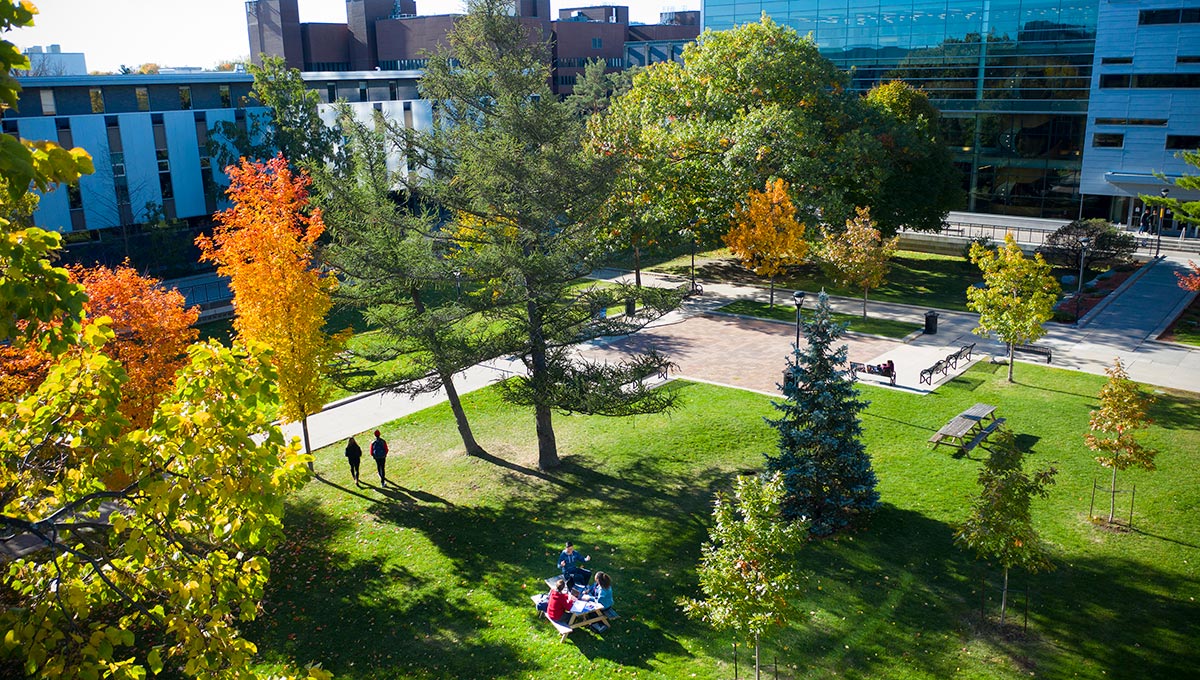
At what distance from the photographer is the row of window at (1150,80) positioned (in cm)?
4944

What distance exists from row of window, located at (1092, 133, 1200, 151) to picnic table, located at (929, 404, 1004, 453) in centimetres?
3603

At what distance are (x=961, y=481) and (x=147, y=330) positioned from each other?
1768 centimetres

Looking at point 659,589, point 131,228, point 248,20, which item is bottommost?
point 659,589

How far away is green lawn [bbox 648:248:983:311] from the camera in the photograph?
38750mm

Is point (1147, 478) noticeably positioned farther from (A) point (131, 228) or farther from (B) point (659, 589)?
(A) point (131, 228)

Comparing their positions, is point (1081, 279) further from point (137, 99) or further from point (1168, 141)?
→ point (137, 99)

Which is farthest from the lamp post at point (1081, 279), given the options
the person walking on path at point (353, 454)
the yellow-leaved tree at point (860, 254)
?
the person walking on path at point (353, 454)

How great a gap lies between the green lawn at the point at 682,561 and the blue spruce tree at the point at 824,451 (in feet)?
2.62

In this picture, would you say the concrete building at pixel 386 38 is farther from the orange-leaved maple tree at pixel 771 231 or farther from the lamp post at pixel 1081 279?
the lamp post at pixel 1081 279

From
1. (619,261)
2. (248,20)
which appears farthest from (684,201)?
(248,20)

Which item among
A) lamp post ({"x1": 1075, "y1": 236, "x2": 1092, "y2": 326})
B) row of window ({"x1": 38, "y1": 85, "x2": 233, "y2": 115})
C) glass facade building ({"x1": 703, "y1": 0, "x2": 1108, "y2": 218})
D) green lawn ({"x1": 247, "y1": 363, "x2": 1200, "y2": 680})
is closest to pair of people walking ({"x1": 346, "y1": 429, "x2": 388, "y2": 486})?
green lawn ({"x1": 247, "y1": 363, "x2": 1200, "y2": 680})

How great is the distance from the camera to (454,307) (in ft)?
63.5

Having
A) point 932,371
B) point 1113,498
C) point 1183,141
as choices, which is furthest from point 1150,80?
point 1113,498

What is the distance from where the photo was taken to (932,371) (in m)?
27.0
